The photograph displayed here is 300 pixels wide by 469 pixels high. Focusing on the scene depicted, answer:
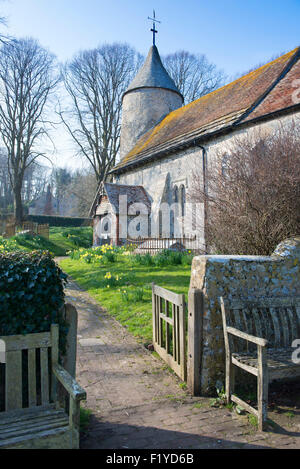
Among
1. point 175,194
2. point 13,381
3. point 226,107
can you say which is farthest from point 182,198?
point 13,381

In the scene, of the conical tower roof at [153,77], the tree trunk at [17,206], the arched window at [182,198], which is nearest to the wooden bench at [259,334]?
the arched window at [182,198]

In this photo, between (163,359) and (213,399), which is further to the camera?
(163,359)

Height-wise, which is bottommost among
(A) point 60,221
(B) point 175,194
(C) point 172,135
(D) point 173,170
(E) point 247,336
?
(E) point 247,336

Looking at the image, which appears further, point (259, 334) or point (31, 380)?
point (259, 334)

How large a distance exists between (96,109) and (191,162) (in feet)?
67.5

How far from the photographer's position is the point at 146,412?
11.4ft

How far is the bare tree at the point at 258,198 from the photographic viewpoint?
5.59 meters

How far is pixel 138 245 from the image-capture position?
16156 mm

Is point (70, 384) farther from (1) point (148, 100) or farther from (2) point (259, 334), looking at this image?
(1) point (148, 100)

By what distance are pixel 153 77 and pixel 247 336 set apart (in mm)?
27079

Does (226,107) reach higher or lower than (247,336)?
higher

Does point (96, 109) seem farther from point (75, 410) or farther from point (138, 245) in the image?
point (75, 410)

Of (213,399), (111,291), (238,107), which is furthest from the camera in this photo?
(238,107)

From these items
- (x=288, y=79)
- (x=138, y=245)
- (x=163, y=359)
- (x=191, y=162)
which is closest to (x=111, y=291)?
(x=163, y=359)
